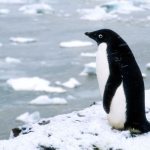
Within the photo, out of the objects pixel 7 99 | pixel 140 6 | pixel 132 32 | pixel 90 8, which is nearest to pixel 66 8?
pixel 90 8

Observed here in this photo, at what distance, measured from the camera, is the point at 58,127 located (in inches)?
131

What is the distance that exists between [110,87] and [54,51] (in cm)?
826

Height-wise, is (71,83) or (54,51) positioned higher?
(71,83)

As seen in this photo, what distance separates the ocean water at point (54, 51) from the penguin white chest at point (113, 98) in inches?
116

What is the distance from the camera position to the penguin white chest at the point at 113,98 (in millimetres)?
3141

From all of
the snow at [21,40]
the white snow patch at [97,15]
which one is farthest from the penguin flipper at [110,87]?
the white snow patch at [97,15]

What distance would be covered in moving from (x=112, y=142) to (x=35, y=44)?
942cm

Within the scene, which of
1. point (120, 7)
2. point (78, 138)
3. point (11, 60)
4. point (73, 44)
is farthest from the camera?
point (120, 7)

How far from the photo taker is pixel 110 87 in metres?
3.18

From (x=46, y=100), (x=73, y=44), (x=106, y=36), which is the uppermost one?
(x=106, y=36)

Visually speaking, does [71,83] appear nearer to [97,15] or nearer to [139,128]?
[139,128]

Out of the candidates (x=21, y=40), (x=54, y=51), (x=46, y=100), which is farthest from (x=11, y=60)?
(x=46, y=100)

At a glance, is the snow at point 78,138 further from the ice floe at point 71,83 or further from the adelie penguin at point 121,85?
the ice floe at point 71,83

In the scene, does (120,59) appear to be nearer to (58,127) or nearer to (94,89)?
(58,127)
